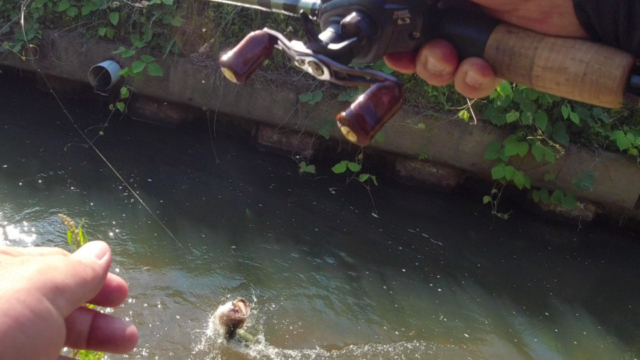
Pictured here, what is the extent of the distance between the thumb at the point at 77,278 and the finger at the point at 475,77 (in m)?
1.01

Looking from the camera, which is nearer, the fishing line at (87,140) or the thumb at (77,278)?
the thumb at (77,278)

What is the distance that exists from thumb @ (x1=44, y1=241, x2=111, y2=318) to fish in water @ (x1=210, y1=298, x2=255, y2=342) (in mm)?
2020

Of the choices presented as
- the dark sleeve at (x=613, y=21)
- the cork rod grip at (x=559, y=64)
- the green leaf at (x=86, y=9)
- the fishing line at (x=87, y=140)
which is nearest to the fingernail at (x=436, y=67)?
the cork rod grip at (x=559, y=64)

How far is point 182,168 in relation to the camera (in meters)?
4.47

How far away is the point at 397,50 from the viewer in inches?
58.5

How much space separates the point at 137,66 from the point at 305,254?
1998mm

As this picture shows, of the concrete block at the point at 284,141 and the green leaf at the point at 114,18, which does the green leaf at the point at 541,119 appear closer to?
the concrete block at the point at 284,141

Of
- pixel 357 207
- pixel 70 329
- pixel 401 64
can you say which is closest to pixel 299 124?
pixel 357 207

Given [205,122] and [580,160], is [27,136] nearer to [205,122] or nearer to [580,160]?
[205,122]

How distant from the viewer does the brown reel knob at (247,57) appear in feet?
3.89

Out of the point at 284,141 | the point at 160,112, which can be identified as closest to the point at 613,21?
the point at 284,141

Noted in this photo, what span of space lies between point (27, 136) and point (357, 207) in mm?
2452

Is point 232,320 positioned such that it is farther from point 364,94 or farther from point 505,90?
point 505,90

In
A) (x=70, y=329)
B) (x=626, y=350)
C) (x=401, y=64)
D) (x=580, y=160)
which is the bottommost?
(x=626, y=350)
